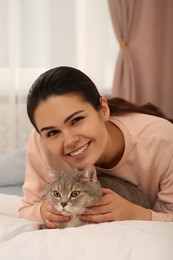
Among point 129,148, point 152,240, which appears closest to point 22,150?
point 129,148

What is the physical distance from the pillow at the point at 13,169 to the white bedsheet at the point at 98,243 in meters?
0.99

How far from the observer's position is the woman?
1054 mm

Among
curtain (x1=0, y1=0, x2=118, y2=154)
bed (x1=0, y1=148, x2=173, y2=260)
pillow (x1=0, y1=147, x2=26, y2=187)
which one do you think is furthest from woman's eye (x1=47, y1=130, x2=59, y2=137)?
curtain (x1=0, y1=0, x2=118, y2=154)

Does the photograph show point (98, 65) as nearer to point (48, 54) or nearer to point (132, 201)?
point (48, 54)

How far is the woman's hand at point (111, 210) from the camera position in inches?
41.9

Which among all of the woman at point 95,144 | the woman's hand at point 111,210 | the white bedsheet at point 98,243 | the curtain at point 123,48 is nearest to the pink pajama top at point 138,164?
the woman at point 95,144

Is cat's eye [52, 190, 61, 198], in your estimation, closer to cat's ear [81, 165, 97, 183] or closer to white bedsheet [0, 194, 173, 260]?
cat's ear [81, 165, 97, 183]

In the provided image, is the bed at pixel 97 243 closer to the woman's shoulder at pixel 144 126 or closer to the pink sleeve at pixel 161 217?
the pink sleeve at pixel 161 217

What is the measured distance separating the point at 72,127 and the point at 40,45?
63.0 inches

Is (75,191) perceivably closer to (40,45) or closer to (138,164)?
(138,164)

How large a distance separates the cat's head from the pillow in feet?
2.64

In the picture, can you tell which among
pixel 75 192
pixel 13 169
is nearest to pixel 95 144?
pixel 75 192

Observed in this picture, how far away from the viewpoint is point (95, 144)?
1.11 meters

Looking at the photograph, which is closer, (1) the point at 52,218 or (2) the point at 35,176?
(1) the point at 52,218
